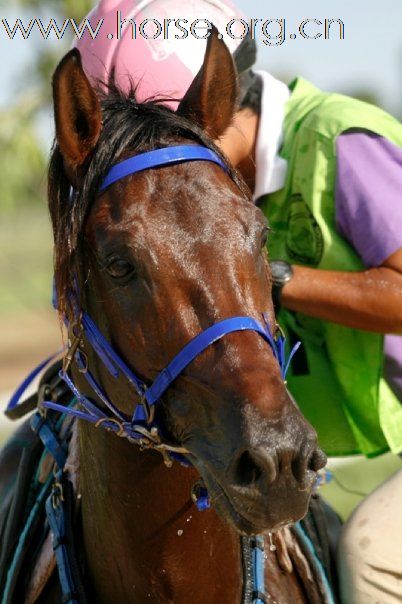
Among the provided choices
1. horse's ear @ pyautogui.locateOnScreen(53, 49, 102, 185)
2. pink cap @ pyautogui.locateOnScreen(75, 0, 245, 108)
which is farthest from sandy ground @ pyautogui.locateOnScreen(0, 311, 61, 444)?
horse's ear @ pyautogui.locateOnScreen(53, 49, 102, 185)

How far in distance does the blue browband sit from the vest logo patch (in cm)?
85

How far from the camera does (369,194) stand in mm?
3283

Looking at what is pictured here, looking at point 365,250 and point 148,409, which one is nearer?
point 148,409

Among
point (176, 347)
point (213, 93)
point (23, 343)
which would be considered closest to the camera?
point (176, 347)

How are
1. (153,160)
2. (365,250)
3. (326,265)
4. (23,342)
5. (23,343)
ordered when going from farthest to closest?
(23,342), (23,343), (326,265), (365,250), (153,160)

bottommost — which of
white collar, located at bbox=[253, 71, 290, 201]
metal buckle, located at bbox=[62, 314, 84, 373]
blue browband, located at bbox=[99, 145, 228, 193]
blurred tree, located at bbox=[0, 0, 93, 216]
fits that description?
blurred tree, located at bbox=[0, 0, 93, 216]

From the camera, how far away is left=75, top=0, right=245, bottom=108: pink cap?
3516 mm

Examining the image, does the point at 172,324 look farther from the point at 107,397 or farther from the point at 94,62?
the point at 94,62

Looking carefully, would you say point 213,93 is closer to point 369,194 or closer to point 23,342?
point 369,194

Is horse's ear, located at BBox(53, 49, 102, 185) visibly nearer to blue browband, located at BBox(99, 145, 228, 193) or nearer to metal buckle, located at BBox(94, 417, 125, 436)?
blue browband, located at BBox(99, 145, 228, 193)

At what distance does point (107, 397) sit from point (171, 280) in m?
0.45

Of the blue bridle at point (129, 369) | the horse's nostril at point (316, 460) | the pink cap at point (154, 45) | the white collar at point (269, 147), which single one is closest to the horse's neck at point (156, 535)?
the blue bridle at point (129, 369)

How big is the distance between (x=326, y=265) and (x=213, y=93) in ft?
2.75

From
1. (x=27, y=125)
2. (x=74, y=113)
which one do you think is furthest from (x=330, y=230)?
(x=27, y=125)
